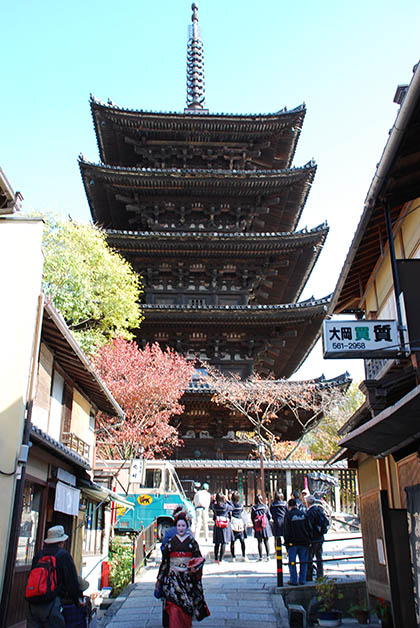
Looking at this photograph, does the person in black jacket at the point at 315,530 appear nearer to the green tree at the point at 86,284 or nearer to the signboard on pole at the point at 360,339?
the signboard on pole at the point at 360,339

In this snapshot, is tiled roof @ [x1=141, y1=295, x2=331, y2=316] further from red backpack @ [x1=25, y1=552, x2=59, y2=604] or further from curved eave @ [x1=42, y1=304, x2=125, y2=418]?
red backpack @ [x1=25, y1=552, x2=59, y2=604]

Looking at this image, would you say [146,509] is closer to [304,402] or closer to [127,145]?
[304,402]

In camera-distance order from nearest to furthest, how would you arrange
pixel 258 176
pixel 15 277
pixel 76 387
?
1. pixel 15 277
2. pixel 76 387
3. pixel 258 176

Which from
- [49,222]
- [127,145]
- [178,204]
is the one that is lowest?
[49,222]

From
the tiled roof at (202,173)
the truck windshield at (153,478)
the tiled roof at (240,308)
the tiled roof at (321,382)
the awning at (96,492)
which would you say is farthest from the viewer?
the tiled roof at (202,173)

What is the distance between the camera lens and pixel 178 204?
1180 inches

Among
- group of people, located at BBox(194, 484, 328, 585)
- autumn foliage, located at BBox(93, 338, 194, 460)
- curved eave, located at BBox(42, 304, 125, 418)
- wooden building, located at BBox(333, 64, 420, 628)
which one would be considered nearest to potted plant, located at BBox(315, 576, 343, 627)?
group of people, located at BBox(194, 484, 328, 585)

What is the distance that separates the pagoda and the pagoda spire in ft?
26.4

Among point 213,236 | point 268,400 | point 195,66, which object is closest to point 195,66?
point 195,66

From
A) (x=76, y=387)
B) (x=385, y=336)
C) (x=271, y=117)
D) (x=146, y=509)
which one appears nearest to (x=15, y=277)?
(x=76, y=387)

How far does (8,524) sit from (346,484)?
56.3 feet

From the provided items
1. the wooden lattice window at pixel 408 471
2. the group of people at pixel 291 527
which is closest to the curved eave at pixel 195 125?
the group of people at pixel 291 527

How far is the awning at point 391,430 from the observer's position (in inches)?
269

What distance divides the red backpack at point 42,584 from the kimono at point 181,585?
4.92 feet
